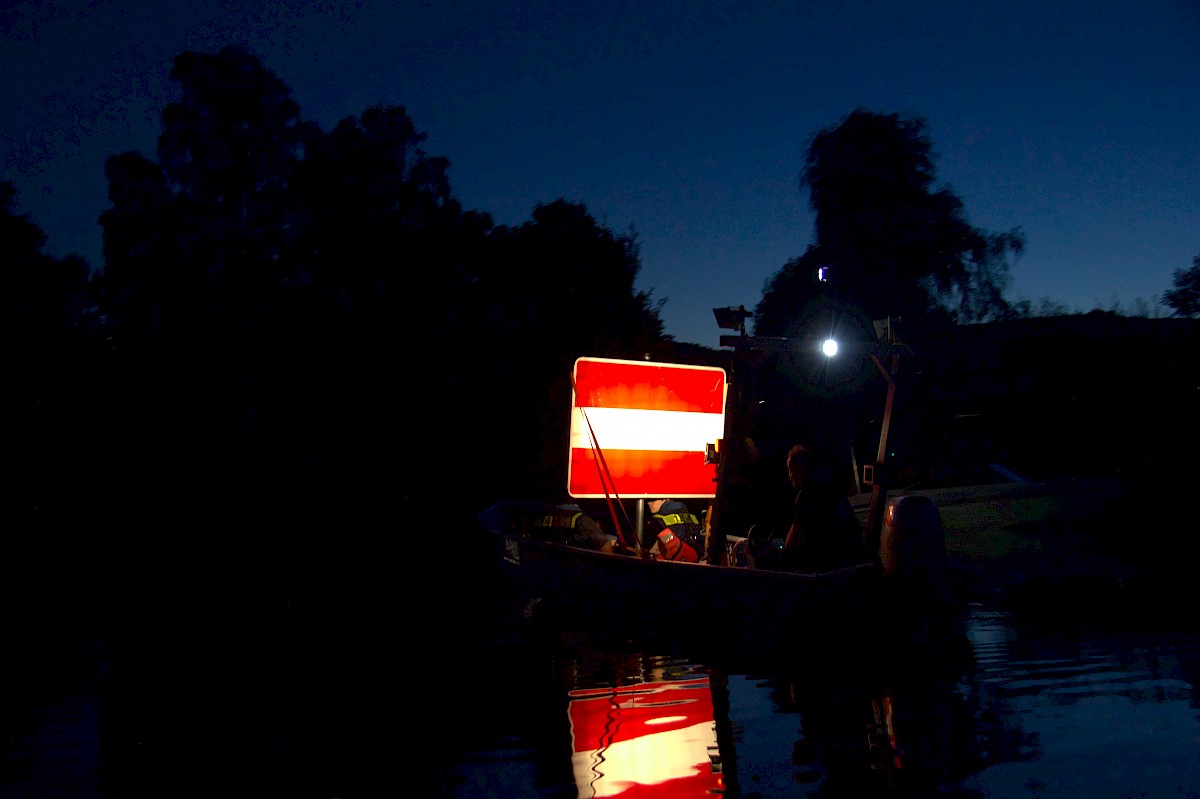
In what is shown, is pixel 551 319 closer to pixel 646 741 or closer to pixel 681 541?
pixel 681 541

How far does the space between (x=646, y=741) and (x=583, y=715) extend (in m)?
0.77

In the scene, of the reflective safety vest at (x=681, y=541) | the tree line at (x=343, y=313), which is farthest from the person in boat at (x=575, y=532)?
the tree line at (x=343, y=313)

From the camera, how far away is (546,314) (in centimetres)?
2620

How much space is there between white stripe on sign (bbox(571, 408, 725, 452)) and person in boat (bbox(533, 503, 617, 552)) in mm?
1025

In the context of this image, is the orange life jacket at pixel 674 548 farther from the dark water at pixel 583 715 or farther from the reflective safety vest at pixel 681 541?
the dark water at pixel 583 715

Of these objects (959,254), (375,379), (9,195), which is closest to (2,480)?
(375,379)

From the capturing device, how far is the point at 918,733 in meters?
4.88

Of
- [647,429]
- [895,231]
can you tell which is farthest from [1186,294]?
[647,429]

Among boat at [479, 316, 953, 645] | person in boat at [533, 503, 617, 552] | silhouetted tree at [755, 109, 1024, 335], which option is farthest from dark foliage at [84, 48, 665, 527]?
person in boat at [533, 503, 617, 552]

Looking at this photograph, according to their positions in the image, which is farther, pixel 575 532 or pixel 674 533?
pixel 575 532

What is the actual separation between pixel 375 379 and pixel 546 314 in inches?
205

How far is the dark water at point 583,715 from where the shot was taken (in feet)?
14.2

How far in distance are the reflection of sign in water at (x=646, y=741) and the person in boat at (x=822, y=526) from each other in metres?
1.18

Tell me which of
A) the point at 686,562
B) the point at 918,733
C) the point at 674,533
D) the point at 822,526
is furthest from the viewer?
the point at 674,533
